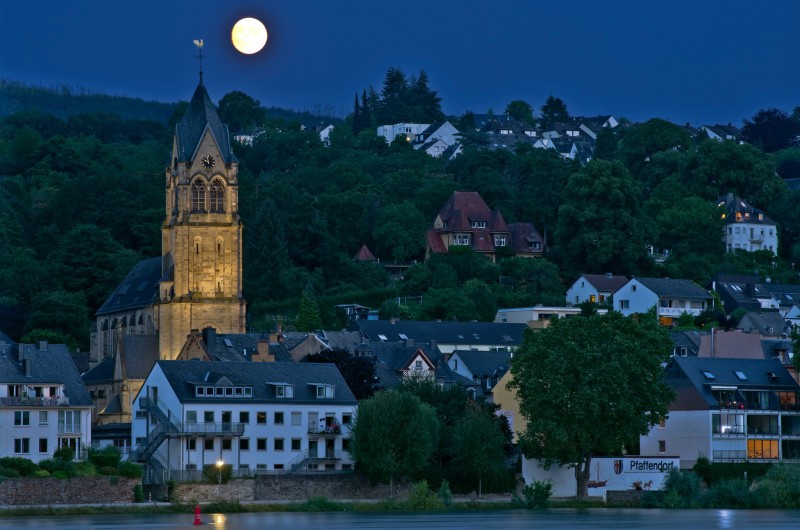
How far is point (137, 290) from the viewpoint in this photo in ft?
434

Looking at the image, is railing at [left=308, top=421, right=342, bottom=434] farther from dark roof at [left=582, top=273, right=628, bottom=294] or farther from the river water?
dark roof at [left=582, top=273, right=628, bottom=294]

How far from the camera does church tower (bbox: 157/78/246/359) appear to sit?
125 m

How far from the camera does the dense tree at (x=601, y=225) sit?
158875 millimetres

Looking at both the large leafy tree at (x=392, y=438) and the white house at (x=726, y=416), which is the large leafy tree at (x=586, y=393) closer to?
the large leafy tree at (x=392, y=438)

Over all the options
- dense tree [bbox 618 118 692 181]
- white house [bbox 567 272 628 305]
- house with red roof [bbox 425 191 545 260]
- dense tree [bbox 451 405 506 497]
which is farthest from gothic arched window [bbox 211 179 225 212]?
dense tree [bbox 618 118 692 181]

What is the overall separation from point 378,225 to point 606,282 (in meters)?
23.0

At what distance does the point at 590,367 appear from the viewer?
94062 mm

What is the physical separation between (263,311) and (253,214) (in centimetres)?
1986

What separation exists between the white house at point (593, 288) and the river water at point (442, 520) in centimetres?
6390

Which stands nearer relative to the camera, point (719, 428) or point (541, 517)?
point (541, 517)

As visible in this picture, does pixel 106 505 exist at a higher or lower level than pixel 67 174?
lower

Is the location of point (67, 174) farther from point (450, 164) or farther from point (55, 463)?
point (55, 463)

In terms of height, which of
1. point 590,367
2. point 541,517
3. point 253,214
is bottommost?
point 541,517

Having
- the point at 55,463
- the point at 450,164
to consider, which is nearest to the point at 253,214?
the point at 450,164
